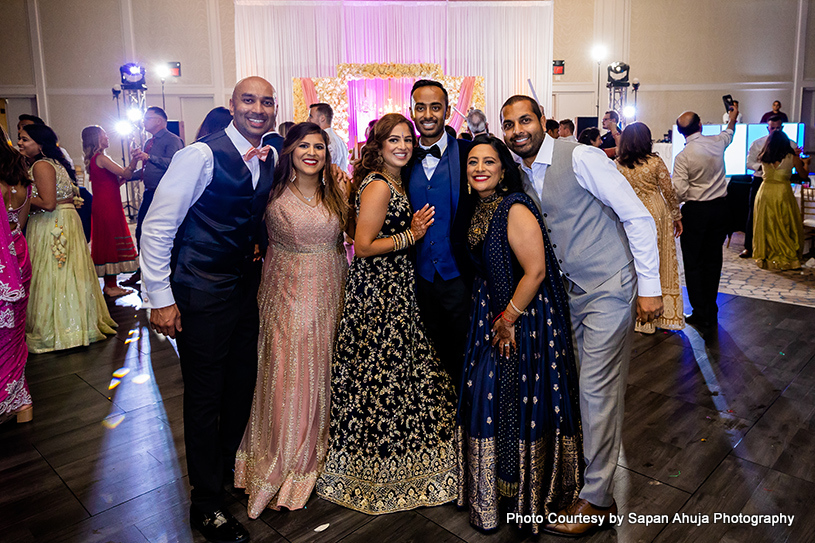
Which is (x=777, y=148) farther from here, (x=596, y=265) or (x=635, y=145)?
(x=596, y=265)

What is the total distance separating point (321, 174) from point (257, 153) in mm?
327

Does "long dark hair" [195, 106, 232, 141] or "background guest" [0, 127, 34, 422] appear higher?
"long dark hair" [195, 106, 232, 141]

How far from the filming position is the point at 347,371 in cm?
237

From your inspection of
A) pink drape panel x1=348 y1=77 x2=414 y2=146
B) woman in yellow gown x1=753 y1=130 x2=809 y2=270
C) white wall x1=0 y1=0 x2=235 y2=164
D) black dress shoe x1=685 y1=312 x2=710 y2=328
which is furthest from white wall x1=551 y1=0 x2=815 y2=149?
black dress shoe x1=685 y1=312 x2=710 y2=328

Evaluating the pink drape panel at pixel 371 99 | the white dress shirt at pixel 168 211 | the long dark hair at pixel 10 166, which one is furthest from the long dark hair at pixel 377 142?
the pink drape panel at pixel 371 99

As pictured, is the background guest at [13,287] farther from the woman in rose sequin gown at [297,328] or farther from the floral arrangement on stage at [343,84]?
the floral arrangement on stage at [343,84]

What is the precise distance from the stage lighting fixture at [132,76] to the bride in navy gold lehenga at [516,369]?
909cm

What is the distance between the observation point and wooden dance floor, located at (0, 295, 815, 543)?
84.7 inches

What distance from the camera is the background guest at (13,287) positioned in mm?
2852

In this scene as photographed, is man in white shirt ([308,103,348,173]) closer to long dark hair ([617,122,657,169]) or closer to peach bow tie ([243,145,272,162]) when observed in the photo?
long dark hair ([617,122,657,169])

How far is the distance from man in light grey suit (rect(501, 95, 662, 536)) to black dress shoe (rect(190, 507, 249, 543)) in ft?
3.62

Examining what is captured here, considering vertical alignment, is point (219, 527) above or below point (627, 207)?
below

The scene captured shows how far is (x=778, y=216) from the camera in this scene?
6270 millimetres

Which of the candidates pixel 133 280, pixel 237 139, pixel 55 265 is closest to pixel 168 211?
pixel 237 139
